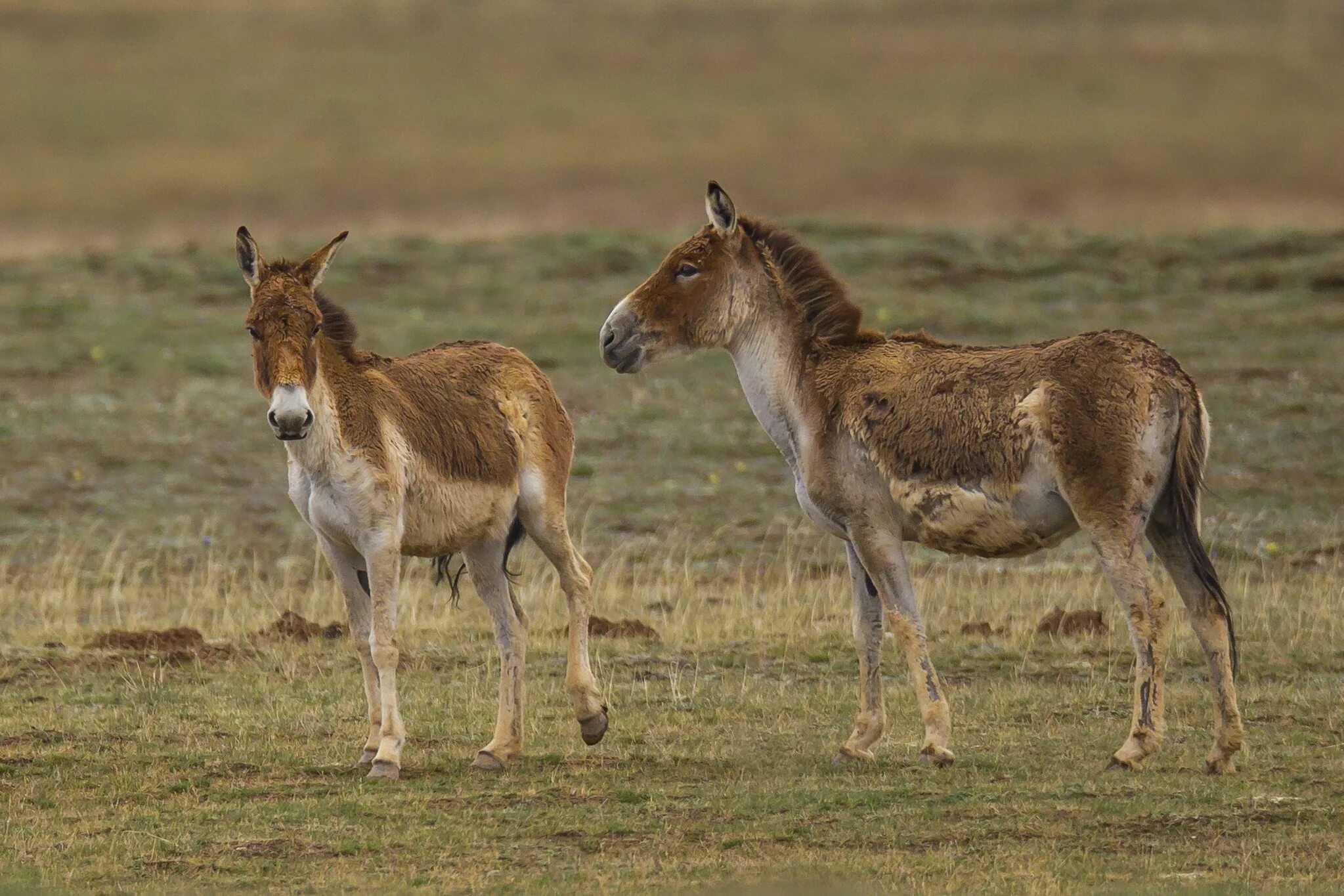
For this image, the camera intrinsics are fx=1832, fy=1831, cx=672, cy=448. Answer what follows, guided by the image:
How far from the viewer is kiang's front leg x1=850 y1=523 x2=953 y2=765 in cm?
1097

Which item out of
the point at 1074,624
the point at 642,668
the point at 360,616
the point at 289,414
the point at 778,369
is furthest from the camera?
the point at 1074,624

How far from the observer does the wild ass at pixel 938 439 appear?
34.9 feet

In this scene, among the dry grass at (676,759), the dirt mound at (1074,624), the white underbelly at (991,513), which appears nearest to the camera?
the dry grass at (676,759)

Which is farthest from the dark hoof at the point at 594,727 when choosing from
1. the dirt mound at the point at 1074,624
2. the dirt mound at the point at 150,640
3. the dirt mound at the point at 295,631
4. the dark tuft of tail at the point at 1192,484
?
the dirt mound at the point at 1074,624

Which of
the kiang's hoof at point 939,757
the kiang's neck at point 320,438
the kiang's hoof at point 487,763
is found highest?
the kiang's neck at point 320,438

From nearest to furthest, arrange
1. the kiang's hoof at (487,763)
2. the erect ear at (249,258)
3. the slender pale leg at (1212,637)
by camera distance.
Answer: the slender pale leg at (1212,637), the erect ear at (249,258), the kiang's hoof at (487,763)

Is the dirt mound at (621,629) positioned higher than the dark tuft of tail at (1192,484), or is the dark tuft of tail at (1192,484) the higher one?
the dark tuft of tail at (1192,484)

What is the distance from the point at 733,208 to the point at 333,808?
15.3 ft

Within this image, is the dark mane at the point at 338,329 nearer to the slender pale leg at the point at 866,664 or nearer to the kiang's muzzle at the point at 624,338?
the kiang's muzzle at the point at 624,338

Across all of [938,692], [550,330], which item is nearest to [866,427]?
[938,692]

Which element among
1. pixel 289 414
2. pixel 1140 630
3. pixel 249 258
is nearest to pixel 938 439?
pixel 1140 630

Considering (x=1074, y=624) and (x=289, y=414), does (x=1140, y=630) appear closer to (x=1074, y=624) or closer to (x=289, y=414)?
(x=1074, y=624)

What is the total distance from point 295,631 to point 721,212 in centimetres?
575

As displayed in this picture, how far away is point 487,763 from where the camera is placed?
11.2 meters
